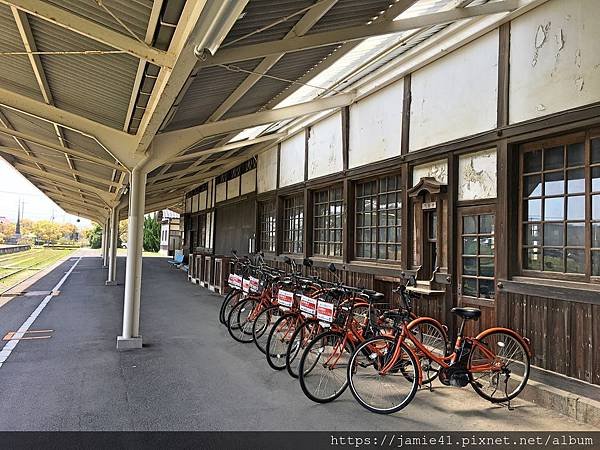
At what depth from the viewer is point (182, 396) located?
4191 mm

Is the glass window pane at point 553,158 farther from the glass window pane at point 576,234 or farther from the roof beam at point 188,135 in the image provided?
the roof beam at point 188,135

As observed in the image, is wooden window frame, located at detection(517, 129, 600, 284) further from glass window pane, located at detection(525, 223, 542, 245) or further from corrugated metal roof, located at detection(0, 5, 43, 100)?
corrugated metal roof, located at detection(0, 5, 43, 100)

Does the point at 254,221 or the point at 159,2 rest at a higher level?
the point at 159,2

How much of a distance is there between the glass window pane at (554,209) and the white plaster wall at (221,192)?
11707 mm

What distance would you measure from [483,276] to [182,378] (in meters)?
3.48

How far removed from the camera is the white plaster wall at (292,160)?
9.38 meters

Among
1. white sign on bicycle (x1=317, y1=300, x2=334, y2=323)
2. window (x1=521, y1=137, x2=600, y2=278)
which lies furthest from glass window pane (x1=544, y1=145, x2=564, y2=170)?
white sign on bicycle (x1=317, y1=300, x2=334, y2=323)

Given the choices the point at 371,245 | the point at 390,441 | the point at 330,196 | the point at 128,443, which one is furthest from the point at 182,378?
the point at 330,196

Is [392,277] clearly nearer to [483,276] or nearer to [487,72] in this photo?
[483,276]

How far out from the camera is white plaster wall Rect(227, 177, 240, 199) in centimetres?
1362

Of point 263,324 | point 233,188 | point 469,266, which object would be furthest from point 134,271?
point 233,188

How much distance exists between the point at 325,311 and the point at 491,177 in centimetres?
231

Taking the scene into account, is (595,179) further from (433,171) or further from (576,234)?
(433,171)

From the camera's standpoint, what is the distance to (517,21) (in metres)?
4.52
